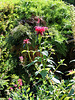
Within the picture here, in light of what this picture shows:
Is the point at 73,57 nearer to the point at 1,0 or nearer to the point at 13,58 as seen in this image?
the point at 13,58

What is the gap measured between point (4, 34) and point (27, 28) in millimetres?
577

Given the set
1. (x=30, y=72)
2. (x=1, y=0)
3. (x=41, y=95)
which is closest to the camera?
(x=41, y=95)

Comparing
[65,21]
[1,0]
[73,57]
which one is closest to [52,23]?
[65,21]

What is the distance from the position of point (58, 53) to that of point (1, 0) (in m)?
1.96

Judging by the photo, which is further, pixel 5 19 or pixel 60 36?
pixel 5 19

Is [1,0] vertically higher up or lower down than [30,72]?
higher up

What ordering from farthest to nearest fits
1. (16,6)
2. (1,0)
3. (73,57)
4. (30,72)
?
1. (1,0)
2. (16,6)
3. (73,57)
4. (30,72)

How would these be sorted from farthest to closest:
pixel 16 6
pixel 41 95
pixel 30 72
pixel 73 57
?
1. pixel 16 6
2. pixel 73 57
3. pixel 30 72
4. pixel 41 95

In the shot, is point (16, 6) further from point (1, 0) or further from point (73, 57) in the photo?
point (73, 57)

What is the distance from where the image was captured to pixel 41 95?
1.89m

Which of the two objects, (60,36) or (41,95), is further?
(60,36)

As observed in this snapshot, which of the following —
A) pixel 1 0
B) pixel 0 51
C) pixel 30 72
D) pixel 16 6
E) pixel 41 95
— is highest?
pixel 1 0

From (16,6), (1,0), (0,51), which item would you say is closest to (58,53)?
(0,51)

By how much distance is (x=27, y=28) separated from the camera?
243 centimetres
